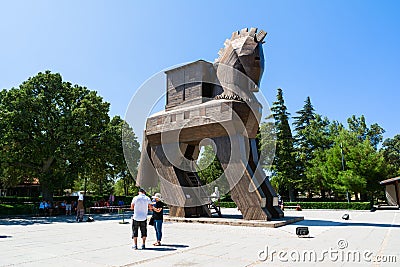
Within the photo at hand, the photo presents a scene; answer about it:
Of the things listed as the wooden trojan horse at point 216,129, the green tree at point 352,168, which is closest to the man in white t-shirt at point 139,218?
the wooden trojan horse at point 216,129

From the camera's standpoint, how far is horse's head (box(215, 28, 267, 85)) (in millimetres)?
13922

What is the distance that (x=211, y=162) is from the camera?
3888 cm

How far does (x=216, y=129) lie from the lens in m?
14.0

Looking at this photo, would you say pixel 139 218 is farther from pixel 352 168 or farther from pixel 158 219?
pixel 352 168

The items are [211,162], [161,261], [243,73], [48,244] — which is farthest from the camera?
[211,162]

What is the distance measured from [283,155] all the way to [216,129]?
24.7 m

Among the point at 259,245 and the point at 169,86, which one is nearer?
the point at 259,245

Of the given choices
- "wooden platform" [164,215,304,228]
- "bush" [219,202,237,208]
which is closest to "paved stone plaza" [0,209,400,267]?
"wooden platform" [164,215,304,228]

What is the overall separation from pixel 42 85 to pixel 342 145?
27884mm

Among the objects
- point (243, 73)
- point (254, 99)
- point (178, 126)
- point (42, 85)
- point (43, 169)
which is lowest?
point (43, 169)

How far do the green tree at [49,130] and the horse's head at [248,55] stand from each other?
12.2m

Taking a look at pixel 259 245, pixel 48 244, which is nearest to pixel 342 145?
pixel 259 245

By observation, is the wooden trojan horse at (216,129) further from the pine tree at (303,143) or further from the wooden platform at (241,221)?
the pine tree at (303,143)

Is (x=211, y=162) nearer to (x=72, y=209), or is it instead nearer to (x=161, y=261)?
(x=72, y=209)
